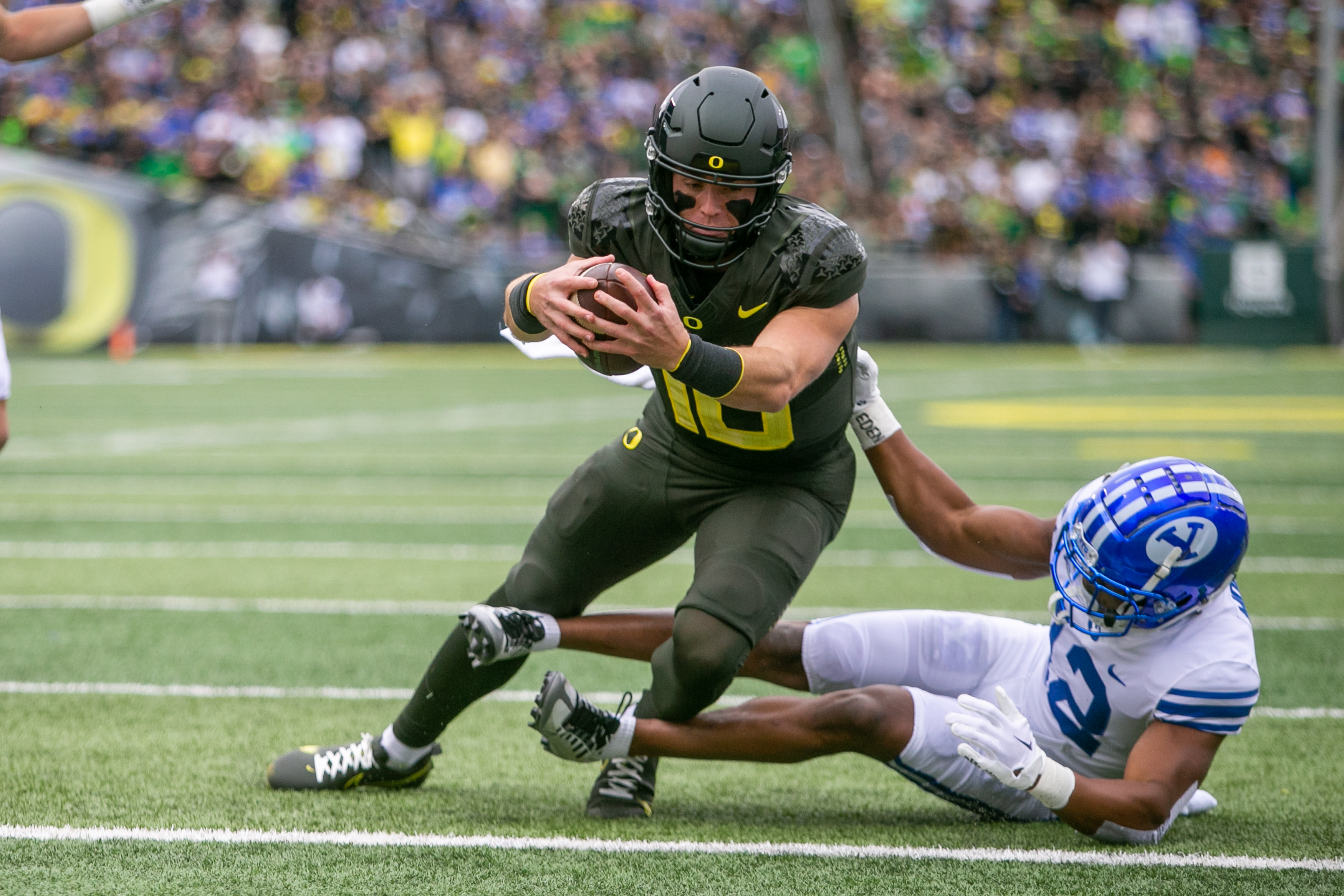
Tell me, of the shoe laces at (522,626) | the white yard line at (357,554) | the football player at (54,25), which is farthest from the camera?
the white yard line at (357,554)

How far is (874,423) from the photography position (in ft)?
12.3

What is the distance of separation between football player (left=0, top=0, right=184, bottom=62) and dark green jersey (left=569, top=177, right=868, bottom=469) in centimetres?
164

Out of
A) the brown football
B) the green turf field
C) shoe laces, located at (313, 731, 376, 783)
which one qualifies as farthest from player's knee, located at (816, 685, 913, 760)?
shoe laces, located at (313, 731, 376, 783)

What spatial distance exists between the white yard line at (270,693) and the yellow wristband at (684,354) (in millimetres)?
1722

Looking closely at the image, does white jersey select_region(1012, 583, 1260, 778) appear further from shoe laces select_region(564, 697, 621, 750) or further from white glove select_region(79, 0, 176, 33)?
white glove select_region(79, 0, 176, 33)

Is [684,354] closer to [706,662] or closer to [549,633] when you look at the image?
[706,662]

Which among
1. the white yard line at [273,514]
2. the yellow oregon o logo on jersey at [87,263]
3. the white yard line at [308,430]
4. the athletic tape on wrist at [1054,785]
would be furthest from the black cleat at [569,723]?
the yellow oregon o logo on jersey at [87,263]

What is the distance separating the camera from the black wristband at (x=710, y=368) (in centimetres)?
Answer: 289

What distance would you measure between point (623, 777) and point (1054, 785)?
1.01 meters

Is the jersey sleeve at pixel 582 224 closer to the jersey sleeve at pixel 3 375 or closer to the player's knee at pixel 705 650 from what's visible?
the player's knee at pixel 705 650

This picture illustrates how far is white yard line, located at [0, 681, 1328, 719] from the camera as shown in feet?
14.4

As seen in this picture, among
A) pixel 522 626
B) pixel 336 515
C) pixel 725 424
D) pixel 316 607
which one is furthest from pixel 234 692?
pixel 336 515

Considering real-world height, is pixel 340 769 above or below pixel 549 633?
below

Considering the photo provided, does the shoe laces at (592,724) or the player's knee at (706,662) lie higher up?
the player's knee at (706,662)
